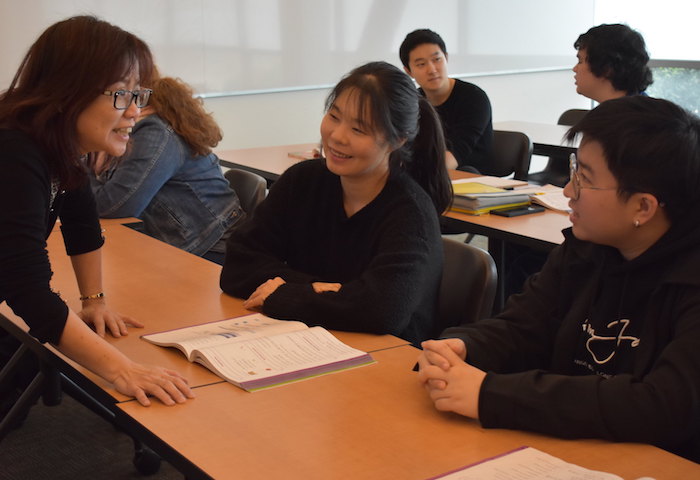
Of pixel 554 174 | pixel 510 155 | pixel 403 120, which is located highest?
pixel 403 120

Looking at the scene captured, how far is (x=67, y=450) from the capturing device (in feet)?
8.78

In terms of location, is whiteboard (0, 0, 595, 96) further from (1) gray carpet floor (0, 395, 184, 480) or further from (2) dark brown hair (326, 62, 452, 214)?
(2) dark brown hair (326, 62, 452, 214)

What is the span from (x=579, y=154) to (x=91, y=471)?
1.83 meters

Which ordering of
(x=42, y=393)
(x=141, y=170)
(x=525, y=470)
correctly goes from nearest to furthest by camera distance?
(x=525, y=470) → (x=42, y=393) → (x=141, y=170)

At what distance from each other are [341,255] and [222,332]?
0.46 metres

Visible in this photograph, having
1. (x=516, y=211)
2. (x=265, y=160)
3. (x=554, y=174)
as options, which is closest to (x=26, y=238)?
(x=516, y=211)

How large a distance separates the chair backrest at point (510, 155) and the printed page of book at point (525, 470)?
10.4 ft

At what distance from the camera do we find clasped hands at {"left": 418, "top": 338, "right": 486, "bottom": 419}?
1332 millimetres

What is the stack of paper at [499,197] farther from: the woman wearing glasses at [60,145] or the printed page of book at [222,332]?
the woman wearing glasses at [60,145]

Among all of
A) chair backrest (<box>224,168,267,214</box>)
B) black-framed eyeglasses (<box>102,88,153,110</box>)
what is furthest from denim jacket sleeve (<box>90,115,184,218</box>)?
black-framed eyeglasses (<box>102,88,153,110</box>)

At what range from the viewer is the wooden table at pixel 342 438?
3.89 feet

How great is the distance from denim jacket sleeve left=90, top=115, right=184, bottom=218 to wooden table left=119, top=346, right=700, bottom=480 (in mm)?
1503

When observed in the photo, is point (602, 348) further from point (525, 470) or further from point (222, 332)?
point (222, 332)

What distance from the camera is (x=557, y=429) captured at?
1.27 metres
